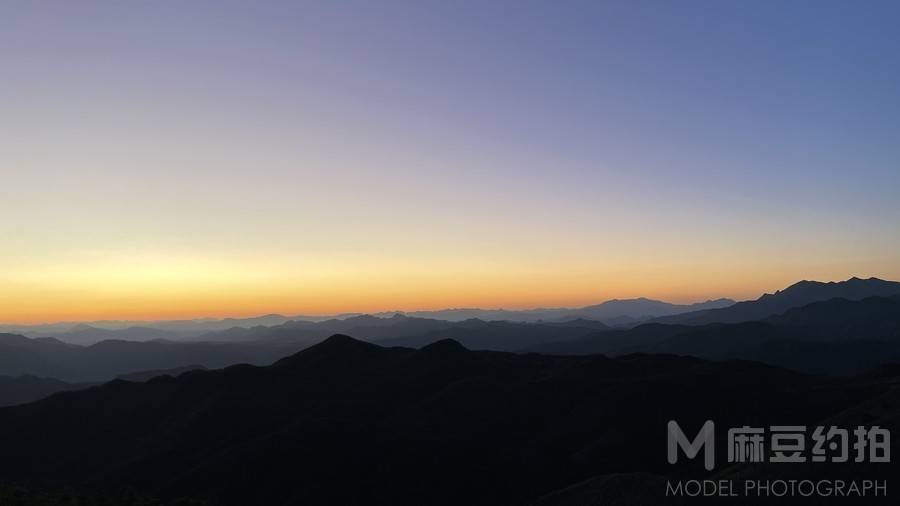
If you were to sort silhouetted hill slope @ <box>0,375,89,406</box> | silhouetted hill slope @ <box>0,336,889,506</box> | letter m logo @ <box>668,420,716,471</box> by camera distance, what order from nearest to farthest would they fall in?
letter m logo @ <box>668,420,716,471</box> → silhouetted hill slope @ <box>0,336,889,506</box> → silhouetted hill slope @ <box>0,375,89,406</box>

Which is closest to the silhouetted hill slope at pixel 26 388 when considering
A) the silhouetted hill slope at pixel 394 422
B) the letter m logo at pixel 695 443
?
the silhouetted hill slope at pixel 394 422

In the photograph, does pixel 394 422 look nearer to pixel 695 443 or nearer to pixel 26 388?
pixel 695 443

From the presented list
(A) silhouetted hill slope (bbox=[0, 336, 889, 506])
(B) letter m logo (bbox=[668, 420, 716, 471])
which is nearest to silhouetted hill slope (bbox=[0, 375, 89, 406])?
(A) silhouetted hill slope (bbox=[0, 336, 889, 506])

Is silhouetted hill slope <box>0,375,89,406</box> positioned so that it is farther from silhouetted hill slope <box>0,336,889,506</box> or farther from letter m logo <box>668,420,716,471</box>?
letter m logo <box>668,420,716,471</box>

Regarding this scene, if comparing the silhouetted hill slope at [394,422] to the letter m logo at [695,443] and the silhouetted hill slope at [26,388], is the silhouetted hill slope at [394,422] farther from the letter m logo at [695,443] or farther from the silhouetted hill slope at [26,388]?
the silhouetted hill slope at [26,388]

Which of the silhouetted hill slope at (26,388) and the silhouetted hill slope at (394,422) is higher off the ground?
the silhouetted hill slope at (394,422)

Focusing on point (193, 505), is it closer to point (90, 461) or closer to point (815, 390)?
point (90, 461)
